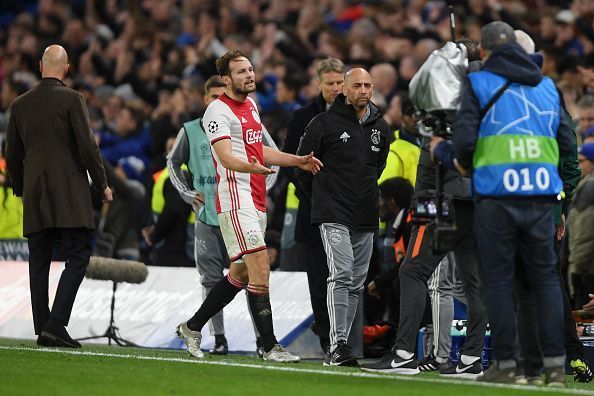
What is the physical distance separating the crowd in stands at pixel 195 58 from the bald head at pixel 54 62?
3092 millimetres

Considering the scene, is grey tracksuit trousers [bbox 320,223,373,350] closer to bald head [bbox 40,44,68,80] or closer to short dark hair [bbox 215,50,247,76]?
short dark hair [bbox 215,50,247,76]

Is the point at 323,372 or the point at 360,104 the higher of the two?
the point at 360,104

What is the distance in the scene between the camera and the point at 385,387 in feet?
27.0

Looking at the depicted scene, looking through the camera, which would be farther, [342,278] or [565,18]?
[565,18]

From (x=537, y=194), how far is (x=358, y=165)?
8.85 feet

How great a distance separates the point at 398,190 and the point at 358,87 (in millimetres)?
1720

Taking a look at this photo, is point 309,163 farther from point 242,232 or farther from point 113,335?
point 113,335

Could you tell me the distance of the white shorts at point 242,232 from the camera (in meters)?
10.2

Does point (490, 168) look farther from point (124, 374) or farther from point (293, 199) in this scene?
point (293, 199)

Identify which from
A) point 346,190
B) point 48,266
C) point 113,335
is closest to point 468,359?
point 346,190

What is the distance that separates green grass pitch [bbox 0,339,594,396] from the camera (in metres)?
7.92

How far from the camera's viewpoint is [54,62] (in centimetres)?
1150

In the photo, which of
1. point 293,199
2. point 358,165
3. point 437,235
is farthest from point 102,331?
point 437,235

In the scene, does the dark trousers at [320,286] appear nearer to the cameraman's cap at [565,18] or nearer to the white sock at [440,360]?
the white sock at [440,360]
